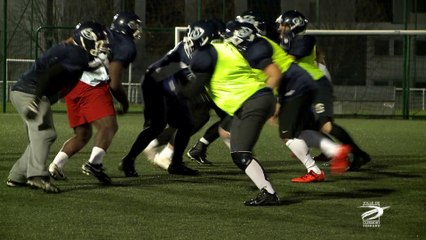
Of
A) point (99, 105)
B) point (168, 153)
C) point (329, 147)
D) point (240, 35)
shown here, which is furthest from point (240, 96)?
point (168, 153)

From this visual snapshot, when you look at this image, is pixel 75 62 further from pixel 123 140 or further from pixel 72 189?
pixel 123 140

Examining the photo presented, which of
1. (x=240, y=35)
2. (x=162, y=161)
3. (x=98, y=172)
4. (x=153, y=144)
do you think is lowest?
(x=162, y=161)

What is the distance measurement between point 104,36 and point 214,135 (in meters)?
3.73

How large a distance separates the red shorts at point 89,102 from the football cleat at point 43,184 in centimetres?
99

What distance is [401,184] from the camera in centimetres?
1189

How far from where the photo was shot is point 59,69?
34.4 ft

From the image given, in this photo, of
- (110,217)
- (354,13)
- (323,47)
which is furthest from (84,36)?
(354,13)

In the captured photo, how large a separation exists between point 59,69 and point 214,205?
79.0 inches

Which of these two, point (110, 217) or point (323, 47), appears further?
point (323, 47)

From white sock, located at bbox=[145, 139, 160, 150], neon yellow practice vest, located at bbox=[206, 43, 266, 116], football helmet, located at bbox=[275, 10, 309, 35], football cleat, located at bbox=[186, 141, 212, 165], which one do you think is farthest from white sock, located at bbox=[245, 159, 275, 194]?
football cleat, located at bbox=[186, 141, 212, 165]

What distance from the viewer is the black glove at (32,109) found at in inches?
411

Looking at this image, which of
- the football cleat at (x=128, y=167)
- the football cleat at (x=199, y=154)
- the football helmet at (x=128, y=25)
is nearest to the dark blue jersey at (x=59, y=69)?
the football helmet at (x=128, y=25)

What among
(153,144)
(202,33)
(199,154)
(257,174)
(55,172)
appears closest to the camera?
(257,174)

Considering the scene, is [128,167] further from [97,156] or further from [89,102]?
[89,102]
